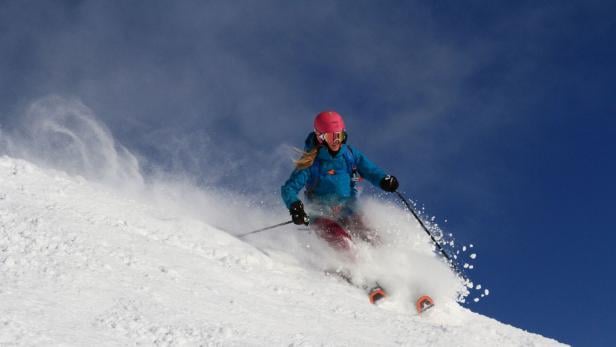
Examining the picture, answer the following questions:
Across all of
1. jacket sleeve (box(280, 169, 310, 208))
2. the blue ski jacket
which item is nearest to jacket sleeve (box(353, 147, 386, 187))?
the blue ski jacket

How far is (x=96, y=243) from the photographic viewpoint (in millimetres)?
5402

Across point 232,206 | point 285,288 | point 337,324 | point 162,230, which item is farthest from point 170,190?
point 337,324

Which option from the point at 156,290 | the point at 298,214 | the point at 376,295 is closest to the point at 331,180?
the point at 298,214

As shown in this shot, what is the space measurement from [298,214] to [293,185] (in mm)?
675

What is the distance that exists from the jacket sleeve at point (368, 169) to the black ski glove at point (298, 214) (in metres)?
1.31

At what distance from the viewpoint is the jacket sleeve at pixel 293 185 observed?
25.8 ft

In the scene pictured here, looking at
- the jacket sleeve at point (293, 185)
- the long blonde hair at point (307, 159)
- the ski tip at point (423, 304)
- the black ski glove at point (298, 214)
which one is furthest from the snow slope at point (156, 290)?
the long blonde hair at point (307, 159)

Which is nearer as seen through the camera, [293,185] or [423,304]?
[423,304]

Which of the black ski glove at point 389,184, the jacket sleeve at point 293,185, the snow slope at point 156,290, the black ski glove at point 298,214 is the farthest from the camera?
the black ski glove at point 389,184

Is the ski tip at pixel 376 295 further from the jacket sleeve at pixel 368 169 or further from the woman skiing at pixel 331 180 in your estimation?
the jacket sleeve at pixel 368 169

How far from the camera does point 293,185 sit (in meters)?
8.06

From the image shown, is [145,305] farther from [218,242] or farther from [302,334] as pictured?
Result: [218,242]

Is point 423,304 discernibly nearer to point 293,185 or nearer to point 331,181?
point 331,181

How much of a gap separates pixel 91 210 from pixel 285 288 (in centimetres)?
232
